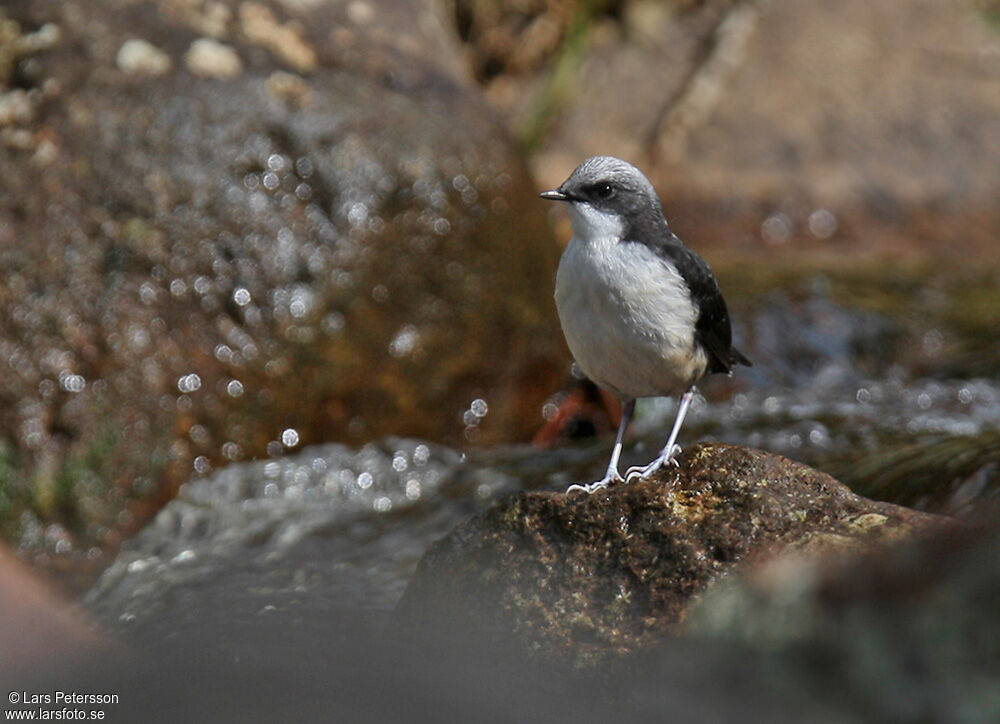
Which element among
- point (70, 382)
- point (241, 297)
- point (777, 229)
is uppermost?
point (241, 297)

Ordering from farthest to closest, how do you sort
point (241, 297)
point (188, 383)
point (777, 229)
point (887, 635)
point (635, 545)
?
point (777, 229) < point (241, 297) < point (188, 383) < point (635, 545) < point (887, 635)

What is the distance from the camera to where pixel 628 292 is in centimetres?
410

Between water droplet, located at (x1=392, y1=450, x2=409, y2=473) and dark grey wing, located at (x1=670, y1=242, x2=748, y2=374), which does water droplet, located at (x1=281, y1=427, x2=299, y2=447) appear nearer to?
water droplet, located at (x1=392, y1=450, x2=409, y2=473)

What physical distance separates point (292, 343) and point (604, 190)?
8.80 ft

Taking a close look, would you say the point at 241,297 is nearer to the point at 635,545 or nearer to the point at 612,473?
the point at 612,473

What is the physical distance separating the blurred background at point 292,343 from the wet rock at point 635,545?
1301mm

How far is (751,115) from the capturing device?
40.8ft

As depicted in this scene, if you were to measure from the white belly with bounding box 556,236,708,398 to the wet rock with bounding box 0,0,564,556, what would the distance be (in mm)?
2561

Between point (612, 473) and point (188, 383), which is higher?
point (612, 473)

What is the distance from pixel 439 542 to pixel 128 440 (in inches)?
110

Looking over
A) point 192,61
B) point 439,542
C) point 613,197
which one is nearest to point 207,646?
point 439,542

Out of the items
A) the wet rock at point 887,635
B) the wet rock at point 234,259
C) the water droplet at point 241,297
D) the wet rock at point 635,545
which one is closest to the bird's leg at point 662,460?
the wet rock at point 635,545

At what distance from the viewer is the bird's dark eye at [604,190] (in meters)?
4.30

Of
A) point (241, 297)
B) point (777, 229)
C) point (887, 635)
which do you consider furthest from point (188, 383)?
point (777, 229)
